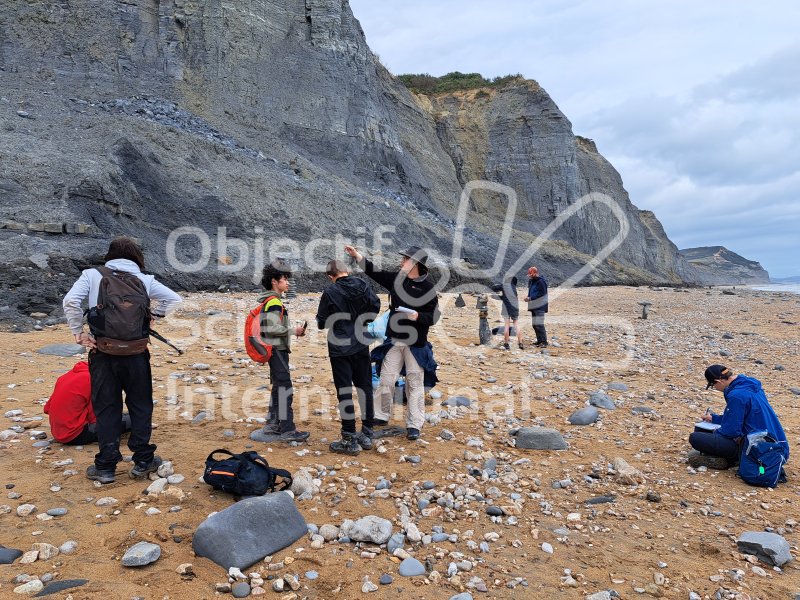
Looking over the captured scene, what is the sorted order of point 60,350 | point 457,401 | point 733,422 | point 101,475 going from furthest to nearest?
point 60,350 < point 457,401 < point 733,422 < point 101,475

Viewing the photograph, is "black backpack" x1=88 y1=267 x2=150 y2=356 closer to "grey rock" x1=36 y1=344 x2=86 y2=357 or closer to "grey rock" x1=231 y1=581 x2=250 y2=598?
"grey rock" x1=231 y1=581 x2=250 y2=598

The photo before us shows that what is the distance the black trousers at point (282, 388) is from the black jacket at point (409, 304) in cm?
127

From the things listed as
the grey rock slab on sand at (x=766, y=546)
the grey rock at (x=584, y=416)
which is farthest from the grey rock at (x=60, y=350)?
the grey rock slab on sand at (x=766, y=546)

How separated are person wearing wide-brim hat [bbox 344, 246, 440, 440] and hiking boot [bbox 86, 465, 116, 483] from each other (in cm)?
299

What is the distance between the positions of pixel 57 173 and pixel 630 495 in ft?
73.1

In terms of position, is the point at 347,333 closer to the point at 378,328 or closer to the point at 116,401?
the point at 378,328

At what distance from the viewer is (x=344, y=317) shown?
18.5ft

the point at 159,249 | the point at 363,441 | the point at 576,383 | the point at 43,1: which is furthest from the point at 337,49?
the point at 363,441

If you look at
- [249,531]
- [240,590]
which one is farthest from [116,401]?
[240,590]

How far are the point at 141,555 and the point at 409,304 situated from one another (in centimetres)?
352

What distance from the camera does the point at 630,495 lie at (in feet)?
16.4

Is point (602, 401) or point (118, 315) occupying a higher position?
point (118, 315)

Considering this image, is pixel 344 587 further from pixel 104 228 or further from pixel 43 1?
pixel 43 1

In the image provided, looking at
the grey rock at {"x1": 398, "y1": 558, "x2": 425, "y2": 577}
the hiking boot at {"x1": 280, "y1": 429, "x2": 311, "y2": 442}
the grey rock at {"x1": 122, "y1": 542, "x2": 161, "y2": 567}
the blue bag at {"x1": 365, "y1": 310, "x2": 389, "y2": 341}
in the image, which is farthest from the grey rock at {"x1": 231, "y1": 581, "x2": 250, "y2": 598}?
the blue bag at {"x1": 365, "y1": 310, "x2": 389, "y2": 341}
